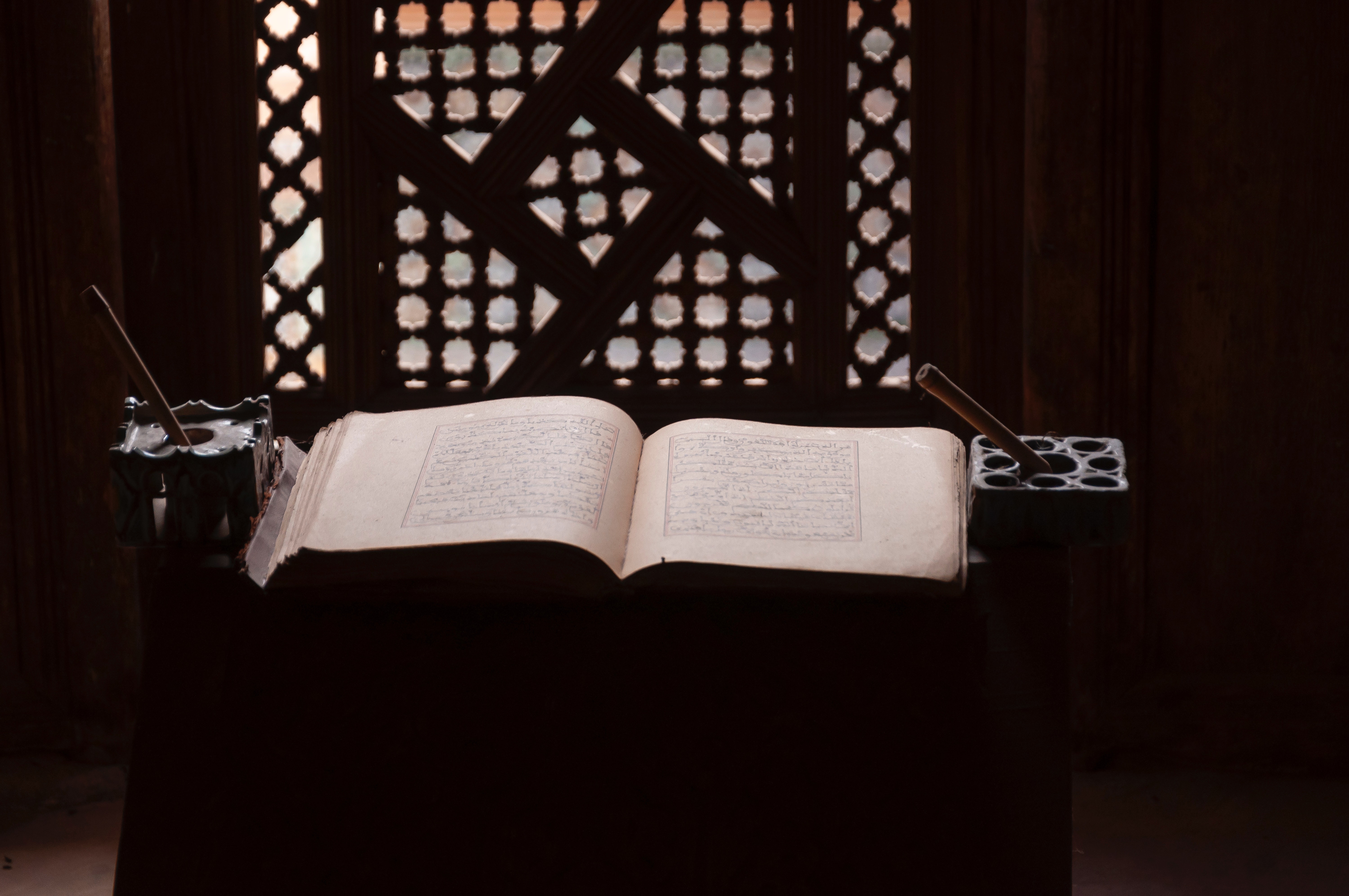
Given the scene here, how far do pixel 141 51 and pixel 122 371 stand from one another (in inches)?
26.4

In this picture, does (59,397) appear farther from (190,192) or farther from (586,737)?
(586,737)

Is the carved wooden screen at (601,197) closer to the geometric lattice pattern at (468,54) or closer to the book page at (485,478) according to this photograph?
the geometric lattice pattern at (468,54)

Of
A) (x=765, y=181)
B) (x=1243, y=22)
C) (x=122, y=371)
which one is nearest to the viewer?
(x=1243, y=22)

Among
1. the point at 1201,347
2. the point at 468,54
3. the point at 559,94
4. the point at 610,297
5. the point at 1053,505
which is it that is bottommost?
the point at 1053,505

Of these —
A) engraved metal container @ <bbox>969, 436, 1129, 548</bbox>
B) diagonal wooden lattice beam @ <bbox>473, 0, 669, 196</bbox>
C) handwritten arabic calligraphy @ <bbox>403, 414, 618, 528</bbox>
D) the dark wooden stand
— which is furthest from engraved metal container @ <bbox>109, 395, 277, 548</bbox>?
diagonal wooden lattice beam @ <bbox>473, 0, 669, 196</bbox>

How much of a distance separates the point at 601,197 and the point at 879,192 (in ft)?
2.01

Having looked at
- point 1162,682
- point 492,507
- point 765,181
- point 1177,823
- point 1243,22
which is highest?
point 1243,22

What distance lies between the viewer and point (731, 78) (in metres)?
2.43

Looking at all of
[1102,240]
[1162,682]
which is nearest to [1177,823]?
[1162,682]

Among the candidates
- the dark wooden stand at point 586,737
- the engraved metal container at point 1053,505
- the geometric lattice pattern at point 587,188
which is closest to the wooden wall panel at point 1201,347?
the geometric lattice pattern at point 587,188

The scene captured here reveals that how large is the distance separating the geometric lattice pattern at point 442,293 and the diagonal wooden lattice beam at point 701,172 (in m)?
0.38

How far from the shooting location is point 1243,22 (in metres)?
2.18

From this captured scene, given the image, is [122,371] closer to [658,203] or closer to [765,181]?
[658,203]

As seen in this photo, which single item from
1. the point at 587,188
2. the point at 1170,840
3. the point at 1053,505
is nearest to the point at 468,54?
the point at 587,188
